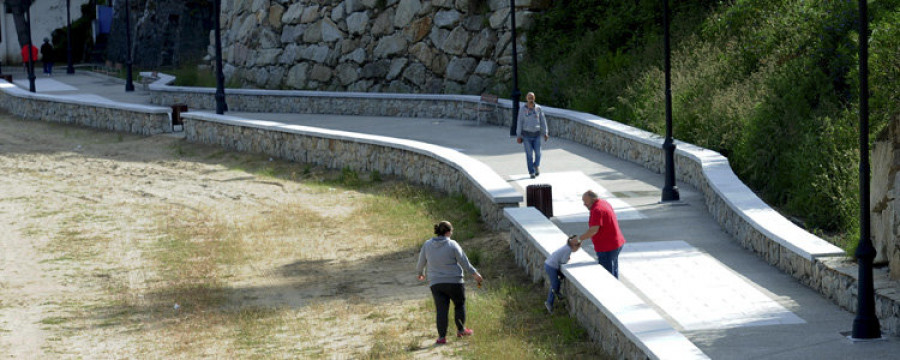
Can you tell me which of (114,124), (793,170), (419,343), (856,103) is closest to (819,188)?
(793,170)

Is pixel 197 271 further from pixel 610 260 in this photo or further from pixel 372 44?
pixel 372 44

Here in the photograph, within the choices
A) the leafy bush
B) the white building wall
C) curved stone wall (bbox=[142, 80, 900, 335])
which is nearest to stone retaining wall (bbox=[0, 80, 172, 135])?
curved stone wall (bbox=[142, 80, 900, 335])

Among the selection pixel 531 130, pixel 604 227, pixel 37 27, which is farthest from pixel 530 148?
pixel 37 27

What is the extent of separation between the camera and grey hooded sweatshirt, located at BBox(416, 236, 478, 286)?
39.4 ft

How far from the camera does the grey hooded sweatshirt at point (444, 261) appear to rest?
12.0 m

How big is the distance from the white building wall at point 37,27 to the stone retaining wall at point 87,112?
19.3 meters

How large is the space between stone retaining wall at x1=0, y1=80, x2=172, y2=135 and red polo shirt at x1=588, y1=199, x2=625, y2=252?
1023 inches

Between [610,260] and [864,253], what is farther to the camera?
[610,260]

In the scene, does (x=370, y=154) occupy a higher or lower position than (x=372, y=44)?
lower

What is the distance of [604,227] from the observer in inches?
483

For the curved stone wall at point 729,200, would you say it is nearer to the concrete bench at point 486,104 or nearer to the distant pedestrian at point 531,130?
the concrete bench at point 486,104

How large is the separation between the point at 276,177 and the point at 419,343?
1516cm

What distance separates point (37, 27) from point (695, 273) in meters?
61.1

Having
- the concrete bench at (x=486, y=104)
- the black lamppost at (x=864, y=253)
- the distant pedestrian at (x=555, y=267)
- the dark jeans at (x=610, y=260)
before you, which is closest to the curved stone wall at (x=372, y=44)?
the concrete bench at (x=486, y=104)
